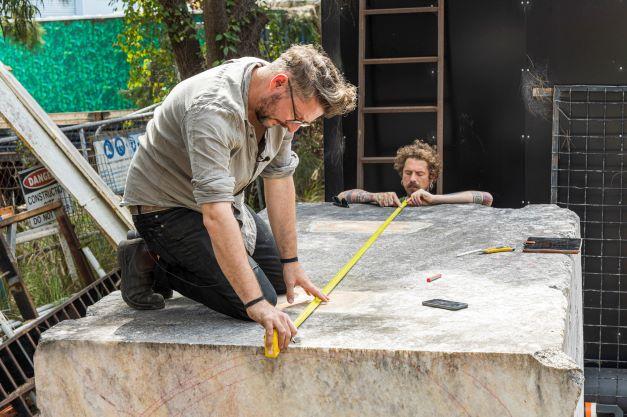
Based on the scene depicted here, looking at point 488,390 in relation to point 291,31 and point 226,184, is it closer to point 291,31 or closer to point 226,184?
point 226,184

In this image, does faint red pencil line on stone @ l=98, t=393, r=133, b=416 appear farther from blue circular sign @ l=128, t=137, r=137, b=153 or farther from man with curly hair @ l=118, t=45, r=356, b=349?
blue circular sign @ l=128, t=137, r=137, b=153

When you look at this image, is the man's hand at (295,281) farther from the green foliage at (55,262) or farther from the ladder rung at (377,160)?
the green foliage at (55,262)

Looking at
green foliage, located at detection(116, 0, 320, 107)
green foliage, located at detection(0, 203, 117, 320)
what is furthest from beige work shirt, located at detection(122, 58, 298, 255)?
green foliage, located at detection(116, 0, 320, 107)

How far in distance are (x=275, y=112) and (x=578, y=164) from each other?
13.1 ft

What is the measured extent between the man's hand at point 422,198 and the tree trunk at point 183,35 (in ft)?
10.6

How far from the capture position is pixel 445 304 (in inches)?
142

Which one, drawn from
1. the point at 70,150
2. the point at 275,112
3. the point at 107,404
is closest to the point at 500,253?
the point at 275,112

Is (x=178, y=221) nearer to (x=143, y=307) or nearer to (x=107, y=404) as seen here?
(x=143, y=307)

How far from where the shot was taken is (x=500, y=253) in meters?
4.63

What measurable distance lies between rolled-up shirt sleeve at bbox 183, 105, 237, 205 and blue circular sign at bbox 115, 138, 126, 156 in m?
4.99

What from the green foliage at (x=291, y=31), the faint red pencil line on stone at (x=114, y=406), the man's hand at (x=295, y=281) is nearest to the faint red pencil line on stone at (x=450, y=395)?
the man's hand at (x=295, y=281)

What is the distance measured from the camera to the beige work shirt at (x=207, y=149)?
3.08 m

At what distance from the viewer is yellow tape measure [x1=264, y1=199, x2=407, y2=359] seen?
309 centimetres

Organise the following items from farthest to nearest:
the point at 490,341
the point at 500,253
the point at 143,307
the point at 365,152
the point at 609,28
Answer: the point at 365,152 → the point at 609,28 → the point at 500,253 → the point at 143,307 → the point at 490,341
